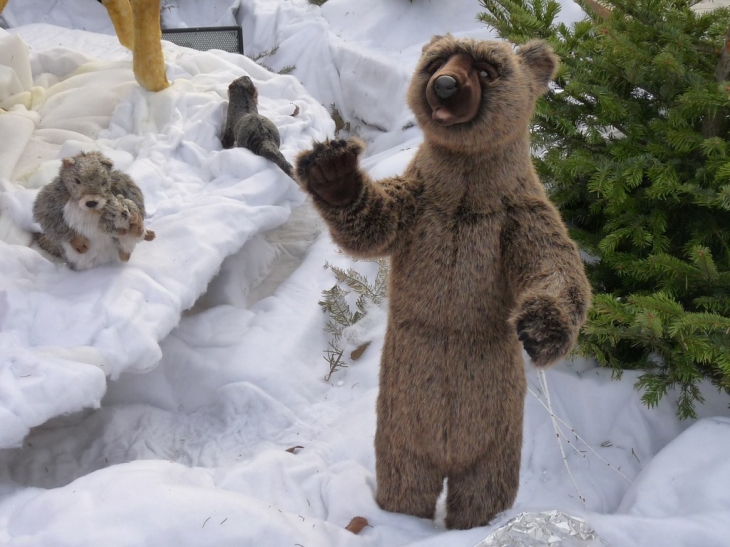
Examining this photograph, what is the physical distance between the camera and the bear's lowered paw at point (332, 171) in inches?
42.8

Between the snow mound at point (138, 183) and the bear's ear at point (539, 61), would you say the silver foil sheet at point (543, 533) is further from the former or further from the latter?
the snow mound at point (138, 183)

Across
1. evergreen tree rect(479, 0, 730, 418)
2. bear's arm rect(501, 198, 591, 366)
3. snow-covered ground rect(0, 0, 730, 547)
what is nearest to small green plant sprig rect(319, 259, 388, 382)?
snow-covered ground rect(0, 0, 730, 547)

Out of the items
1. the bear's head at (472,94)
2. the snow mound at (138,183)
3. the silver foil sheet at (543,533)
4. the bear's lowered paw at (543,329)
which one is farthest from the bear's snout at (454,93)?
the snow mound at (138,183)

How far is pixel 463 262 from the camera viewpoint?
3.94ft

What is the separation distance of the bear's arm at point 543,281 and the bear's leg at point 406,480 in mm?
474

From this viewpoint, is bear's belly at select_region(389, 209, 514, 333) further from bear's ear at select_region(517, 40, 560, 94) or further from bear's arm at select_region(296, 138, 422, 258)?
bear's ear at select_region(517, 40, 560, 94)

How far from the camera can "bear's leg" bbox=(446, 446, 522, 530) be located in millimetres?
1337

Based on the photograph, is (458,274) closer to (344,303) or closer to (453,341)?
(453,341)

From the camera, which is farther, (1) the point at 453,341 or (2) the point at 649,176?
(2) the point at 649,176

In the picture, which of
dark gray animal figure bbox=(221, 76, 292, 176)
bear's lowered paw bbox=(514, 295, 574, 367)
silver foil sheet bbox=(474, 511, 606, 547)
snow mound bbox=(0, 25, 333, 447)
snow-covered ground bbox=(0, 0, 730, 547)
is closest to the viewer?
bear's lowered paw bbox=(514, 295, 574, 367)

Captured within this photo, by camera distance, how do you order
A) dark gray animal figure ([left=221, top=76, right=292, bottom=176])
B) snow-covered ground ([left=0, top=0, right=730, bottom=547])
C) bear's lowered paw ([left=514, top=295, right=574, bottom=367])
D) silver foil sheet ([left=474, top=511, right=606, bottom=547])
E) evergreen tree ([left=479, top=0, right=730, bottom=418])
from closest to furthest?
bear's lowered paw ([left=514, top=295, right=574, bottom=367]), silver foil sheet ([left=474, top=511, right=606, bottom=547]), snow-covered ground ([left=0, top=0, right=730, bottom=547]), evergreen tree ([left=479, top=0, right=730, bottom=418]), dark gray animal figure ([left=221, top=76, right=292, bottom=176])

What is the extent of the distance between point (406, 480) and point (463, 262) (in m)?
0.55

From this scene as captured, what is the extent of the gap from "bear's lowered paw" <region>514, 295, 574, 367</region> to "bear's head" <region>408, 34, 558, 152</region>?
337mm

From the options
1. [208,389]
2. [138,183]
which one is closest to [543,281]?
[208,389]
